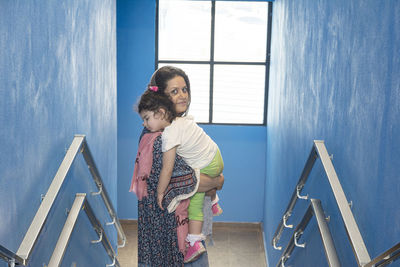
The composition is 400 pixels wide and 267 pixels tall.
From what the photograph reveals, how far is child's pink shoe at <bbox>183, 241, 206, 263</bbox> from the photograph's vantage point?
280 cm

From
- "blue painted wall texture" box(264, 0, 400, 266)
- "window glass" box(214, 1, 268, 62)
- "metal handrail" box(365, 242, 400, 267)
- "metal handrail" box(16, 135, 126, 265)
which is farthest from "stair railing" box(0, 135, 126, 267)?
"window glass" box(214, 1, 268, 62)

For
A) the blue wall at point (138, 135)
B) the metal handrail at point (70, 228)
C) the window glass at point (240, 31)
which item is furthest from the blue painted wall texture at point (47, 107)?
the window glass at point (240, 31)

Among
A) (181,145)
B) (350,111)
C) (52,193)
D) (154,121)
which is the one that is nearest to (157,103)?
(154,121)

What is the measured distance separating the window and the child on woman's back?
409cm

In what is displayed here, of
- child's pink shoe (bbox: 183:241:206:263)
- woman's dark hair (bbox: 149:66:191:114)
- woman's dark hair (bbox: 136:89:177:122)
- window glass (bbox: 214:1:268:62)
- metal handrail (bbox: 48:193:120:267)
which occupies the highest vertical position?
window glass (bbox: 214:1:268:62)

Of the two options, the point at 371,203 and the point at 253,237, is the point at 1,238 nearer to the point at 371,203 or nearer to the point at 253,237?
the point at 371,203

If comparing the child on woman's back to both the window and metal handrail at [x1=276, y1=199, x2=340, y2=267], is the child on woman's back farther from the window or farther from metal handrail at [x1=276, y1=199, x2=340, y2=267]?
the window

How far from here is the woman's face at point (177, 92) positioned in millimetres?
2838

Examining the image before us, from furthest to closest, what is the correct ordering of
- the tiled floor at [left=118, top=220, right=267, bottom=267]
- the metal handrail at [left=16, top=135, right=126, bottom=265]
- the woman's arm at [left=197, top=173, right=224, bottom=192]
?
1. the tiled floor at [left=118, top=220, right=267, bottom=267]
2. the woman's arm at [left=197, top=173, right=224, bottom=192]
3. the metal handrail at [left=16, top=135, right=126, bottom=265]

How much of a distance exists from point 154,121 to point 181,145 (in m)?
0.21

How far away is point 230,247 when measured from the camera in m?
6.52

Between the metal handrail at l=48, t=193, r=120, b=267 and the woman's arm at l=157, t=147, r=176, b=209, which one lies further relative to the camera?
the woman's arm at l=157, t=147, r=176, b=209

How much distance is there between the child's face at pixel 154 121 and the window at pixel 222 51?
408 cm

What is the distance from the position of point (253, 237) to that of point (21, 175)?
5012 mm
